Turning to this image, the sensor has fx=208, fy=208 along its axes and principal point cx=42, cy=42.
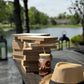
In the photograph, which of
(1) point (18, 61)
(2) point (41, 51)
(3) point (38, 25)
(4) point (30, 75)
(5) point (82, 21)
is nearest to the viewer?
(4) point (30, 75)

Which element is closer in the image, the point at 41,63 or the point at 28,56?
the point at 41,63

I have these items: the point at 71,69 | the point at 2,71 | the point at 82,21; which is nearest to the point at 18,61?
the point at 71,69

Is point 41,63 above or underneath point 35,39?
underneath

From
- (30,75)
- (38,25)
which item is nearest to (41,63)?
(30,75)

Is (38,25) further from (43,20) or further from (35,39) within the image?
(35,39)

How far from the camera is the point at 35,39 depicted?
8.41 ft

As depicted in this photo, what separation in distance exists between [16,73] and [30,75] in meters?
3.98

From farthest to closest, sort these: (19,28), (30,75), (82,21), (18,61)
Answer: (82,21) → (19,28) → (18,61) → (30,75)

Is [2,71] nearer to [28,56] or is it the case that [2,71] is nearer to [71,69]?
[28,56]

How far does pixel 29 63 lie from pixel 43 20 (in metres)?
101

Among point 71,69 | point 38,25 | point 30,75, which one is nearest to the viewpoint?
point 71,69

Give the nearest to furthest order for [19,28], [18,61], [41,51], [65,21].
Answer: [41,51] → [18,61] → [19,28] → [65,21]

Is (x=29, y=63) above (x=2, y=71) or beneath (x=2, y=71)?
above

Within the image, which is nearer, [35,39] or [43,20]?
[35,39]
